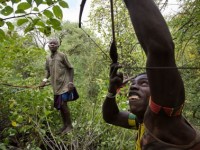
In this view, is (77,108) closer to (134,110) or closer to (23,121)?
(23,121)

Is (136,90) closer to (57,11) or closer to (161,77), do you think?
(161,77)

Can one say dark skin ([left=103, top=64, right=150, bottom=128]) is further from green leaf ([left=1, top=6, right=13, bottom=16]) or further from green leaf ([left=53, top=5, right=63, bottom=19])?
green leaf ([left=1, top=6, right=13, bottom=16])

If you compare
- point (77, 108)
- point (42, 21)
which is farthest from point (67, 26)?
point (42, 21)

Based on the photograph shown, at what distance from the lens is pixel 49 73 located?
5.52 metres

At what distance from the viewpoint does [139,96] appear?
5.69 feet

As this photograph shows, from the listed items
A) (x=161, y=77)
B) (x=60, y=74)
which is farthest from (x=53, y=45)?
(x=161, y=77)

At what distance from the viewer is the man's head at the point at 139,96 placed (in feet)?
5.65

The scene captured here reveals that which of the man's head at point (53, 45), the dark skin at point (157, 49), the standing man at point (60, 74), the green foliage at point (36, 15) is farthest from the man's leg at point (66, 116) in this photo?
the dark skin at point (157, 49)

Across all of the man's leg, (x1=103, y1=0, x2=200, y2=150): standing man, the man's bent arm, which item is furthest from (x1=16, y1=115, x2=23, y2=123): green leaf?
the man's bent arm

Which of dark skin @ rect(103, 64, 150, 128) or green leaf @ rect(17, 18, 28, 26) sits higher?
green leaf @ rect(17, 18, 28, 26)

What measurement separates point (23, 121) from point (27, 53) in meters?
1.17

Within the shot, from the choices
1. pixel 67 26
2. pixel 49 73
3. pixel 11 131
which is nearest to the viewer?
pixel 49 73

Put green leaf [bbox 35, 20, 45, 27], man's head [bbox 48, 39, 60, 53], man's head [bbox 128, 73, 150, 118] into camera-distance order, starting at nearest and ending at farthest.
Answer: man's head [bbox 128, 73, 150, 118] → green leaf [bbox 35, 20, 45, 27] → man's head [bbox 48, 39, 60, 53]

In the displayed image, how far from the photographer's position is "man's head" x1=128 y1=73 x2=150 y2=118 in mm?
1724
